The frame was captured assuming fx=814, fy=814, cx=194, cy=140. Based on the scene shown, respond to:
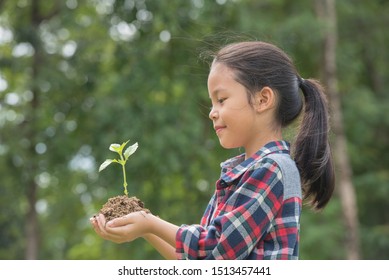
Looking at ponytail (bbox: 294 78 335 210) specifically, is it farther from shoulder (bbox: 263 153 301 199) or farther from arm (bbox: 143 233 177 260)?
arm (bbox: 143 233 177 260)

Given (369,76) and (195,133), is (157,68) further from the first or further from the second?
(369,76)

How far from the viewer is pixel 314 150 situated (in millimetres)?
2574

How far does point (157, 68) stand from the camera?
428 inches

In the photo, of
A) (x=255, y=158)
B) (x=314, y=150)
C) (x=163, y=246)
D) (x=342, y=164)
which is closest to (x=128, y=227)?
(x=163, y=246)

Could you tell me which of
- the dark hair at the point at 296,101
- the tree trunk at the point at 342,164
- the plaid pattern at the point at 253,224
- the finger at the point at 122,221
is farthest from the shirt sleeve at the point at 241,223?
the tree trunk at the point at 342,164

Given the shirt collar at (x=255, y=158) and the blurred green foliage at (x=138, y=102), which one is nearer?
the shirt collar at (x=255, y=158)

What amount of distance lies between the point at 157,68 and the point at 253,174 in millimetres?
8666

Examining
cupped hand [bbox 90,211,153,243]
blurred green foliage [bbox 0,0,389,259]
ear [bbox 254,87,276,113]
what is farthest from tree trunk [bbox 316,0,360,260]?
cupped hand [bbox 90,211,153,243]

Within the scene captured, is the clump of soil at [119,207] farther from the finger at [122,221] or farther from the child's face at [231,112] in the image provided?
the child's face at [231,112]

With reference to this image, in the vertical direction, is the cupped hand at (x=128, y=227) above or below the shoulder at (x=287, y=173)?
below

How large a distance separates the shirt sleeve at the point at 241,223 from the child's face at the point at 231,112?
0.16 meters

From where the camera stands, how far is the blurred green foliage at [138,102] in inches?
417

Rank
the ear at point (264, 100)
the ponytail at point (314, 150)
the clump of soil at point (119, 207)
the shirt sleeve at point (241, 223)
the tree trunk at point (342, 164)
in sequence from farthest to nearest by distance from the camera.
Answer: the tree trunk at point (342, 164)
the ponytail at point (314, 150)
the ear at point (264, 100)
the clump of soil at point (119, 207)
the shirt sleeve at point (241, 223)

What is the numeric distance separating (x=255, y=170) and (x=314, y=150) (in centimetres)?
34
